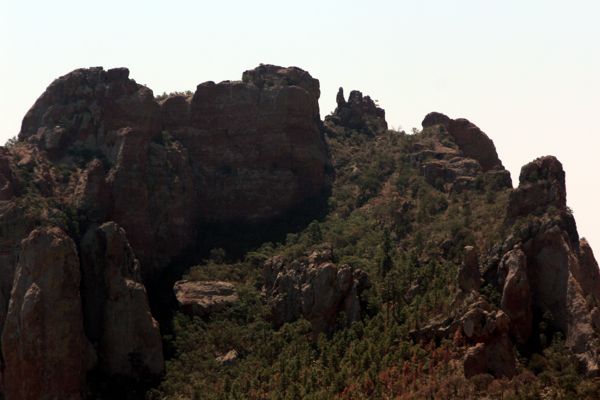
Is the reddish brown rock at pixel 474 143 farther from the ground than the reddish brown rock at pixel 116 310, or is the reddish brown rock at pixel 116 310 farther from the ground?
the reddish brown rock at pixel 474 143

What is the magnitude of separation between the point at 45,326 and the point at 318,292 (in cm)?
1751

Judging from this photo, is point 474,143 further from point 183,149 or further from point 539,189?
point 539,189

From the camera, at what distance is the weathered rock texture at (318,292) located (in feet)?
292

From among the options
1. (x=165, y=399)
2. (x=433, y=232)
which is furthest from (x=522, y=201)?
(x=165, y=399)

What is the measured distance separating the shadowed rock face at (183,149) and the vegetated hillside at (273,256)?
6.4 inches

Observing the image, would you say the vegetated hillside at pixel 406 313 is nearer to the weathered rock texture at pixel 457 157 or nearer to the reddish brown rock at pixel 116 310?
the weathered rock texture at pixel 457 157

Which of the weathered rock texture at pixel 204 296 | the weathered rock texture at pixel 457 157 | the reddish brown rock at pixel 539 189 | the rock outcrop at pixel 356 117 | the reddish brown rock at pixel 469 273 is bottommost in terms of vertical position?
the weathered rock texture at pixel 204 296

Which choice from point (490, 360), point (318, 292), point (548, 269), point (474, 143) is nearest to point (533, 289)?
point (548, 269)

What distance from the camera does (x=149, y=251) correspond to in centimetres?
10269

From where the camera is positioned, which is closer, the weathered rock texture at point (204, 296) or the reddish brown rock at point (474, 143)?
the weathered rock texture at point (204, 296)

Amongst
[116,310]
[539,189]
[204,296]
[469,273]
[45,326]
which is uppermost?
[539,189]

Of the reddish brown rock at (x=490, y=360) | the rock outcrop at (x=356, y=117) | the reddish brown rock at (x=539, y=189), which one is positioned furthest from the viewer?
the rock outcrop at (x=356, y=117)

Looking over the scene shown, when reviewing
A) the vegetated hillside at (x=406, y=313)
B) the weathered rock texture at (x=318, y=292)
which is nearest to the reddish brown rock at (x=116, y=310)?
the vegetated hillside at (x=406, y=313)

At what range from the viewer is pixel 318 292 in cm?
8962
